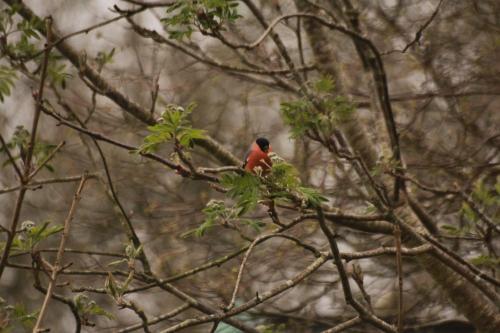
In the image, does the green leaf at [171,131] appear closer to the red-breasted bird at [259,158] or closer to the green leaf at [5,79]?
the red-breasted bird at [259,158]

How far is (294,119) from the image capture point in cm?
361

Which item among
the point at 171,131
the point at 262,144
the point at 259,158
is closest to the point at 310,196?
the point at 259,158

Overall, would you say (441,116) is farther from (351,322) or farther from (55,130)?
(55,130)

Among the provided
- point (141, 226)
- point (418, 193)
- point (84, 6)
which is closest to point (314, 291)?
point (418, 193)

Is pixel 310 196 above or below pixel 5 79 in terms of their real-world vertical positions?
below

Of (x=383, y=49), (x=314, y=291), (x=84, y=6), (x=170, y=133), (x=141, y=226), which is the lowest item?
(x=170, y=133)

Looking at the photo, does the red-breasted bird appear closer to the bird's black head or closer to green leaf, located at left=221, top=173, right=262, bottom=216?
the bird's black head

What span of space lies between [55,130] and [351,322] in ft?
21.5

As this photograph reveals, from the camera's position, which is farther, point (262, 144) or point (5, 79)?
point (5, 79)

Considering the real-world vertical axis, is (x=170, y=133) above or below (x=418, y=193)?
below

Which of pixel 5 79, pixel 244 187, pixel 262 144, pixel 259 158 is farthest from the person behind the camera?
pixel 5 79

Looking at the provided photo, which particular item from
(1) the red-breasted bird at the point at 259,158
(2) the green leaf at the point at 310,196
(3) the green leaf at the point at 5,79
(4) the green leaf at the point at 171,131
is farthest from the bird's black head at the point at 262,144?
(3) the green leaf at the point at 5,79

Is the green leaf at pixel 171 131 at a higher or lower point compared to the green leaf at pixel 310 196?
higher

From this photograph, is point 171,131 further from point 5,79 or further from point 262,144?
point 5,79
